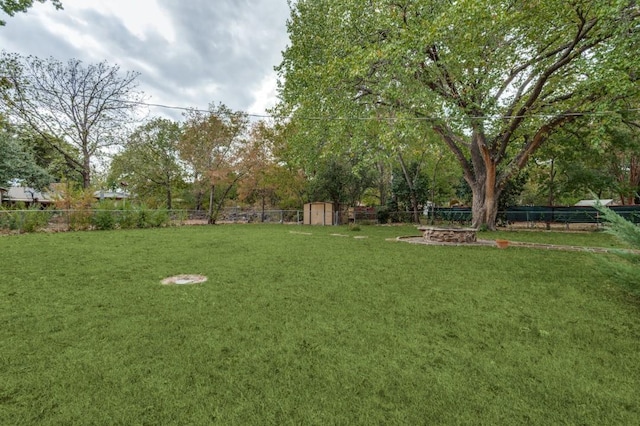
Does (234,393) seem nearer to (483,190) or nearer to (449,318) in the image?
(449,318)

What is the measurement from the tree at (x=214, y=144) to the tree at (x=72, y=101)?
339 centimetres

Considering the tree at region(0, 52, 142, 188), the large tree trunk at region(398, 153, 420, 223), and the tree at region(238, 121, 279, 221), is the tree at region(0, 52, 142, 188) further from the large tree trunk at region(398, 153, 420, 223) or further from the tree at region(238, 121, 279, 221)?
the large tree trunk at region(398, 153, 420, 223)

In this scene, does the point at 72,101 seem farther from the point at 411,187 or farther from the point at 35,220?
the point at 411,187

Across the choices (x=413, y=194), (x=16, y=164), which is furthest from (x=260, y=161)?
(x=16, y=164)

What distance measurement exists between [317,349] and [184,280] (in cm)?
285

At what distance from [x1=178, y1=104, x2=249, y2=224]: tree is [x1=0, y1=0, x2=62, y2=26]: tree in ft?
29.0

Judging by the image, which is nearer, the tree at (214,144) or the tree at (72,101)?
the tree at (72,101)

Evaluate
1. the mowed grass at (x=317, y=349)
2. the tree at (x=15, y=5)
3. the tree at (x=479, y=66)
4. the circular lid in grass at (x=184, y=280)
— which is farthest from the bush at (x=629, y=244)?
→ the tree at (x=15, y=5)

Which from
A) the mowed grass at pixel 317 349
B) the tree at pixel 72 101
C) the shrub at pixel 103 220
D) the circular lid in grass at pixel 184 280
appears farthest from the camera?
the tree at pixel 72 101

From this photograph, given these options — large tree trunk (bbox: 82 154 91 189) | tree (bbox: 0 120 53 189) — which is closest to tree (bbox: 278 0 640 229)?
large tree trunk (bbox: 82 154 91 189)

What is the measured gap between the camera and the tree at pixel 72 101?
14.9 m

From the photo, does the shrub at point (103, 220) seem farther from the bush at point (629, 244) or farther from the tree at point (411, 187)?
the tree at point (411, 187)

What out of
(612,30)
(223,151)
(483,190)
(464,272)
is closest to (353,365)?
(464,272)

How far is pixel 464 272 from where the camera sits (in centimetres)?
491
